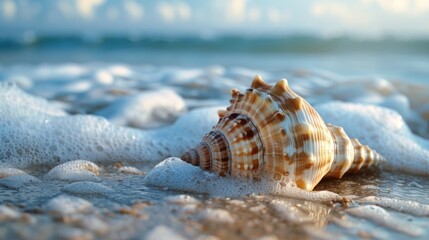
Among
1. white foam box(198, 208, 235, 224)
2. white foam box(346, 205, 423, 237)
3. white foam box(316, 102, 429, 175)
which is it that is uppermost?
white foam box(316, 102, 429, 175)

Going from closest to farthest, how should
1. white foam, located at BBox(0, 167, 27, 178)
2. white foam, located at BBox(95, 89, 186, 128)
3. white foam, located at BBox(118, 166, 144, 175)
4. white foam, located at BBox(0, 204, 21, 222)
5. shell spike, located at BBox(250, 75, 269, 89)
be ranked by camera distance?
white foam, located at BBox(0, 204, 21, 222) → shell spike, located at BBox(250, 75, 269, 89) → white foam, located at BBox(0, 167, 27, 178) → white foam, located at BBox(118, 166, 144, 175) → white foam, located at BBox(95, 89, 186, 128)

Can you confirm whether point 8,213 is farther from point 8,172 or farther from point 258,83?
point 258,83

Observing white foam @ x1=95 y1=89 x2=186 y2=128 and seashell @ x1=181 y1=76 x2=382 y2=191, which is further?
white foam @ x1=95 y1=89 x2=186 y2=128

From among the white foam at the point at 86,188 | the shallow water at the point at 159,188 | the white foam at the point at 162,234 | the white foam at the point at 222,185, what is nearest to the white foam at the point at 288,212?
the shallow water at the point at 159,188

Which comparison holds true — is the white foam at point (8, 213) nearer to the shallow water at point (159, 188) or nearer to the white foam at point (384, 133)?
the shallow water at point (159, 188)

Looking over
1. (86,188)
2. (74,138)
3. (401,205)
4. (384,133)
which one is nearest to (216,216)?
(86,188)

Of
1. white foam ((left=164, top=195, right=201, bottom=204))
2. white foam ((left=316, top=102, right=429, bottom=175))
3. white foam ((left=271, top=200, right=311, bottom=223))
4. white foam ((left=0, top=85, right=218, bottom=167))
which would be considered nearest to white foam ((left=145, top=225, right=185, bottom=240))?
white foam ((left=164, top=195, right=201, bottom=204))

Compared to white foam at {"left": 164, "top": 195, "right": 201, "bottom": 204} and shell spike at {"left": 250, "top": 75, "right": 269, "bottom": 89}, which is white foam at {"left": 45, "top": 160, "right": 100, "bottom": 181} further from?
shell spike at {"left": 250, "top": 75, "right": 269, "bottom": 89}
